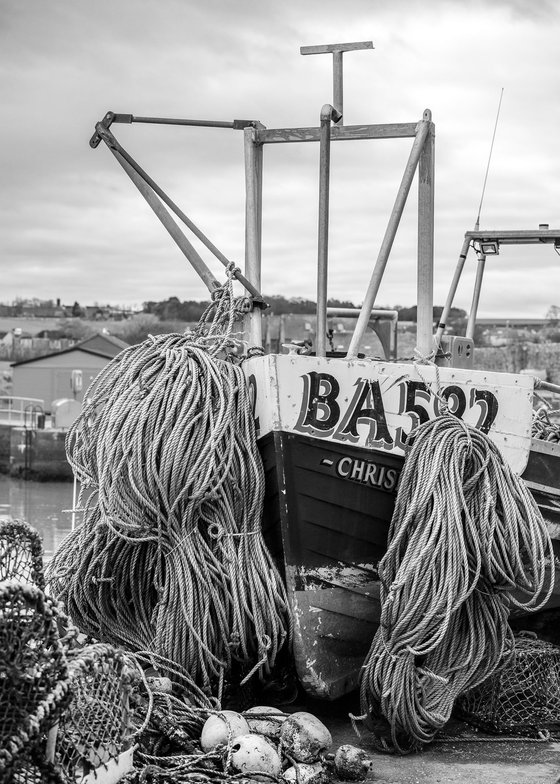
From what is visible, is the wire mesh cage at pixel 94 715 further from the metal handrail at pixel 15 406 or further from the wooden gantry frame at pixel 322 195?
the metal handrail at pixel 15 406

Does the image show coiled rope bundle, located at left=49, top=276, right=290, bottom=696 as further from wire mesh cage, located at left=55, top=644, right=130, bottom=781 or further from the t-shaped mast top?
the t-shaped mast top

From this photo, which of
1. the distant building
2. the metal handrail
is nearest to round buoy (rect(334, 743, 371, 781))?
the metal handrail

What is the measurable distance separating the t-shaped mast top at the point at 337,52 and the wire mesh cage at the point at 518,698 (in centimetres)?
342

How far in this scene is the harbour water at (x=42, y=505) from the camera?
19.4 metres

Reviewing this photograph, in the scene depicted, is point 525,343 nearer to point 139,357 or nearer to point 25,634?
point 139,357

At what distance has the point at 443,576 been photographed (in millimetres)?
4613

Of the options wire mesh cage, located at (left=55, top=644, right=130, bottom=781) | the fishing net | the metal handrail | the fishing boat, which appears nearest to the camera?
wire mesh cage, located at (left=55, top=644, right=130, bottom=781)

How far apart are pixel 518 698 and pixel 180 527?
2.08 m

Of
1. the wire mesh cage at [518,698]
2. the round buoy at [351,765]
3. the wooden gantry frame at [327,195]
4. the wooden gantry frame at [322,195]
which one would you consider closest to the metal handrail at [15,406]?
the wooden gantry frame at [322,195]

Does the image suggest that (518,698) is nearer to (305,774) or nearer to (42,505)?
Answer: (305,774)

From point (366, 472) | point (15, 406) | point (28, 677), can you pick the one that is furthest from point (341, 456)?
point (15, 406)

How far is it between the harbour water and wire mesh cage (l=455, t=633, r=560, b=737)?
36.1ft

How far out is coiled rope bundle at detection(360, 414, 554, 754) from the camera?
4.63 meters

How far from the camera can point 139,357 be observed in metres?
5.36
